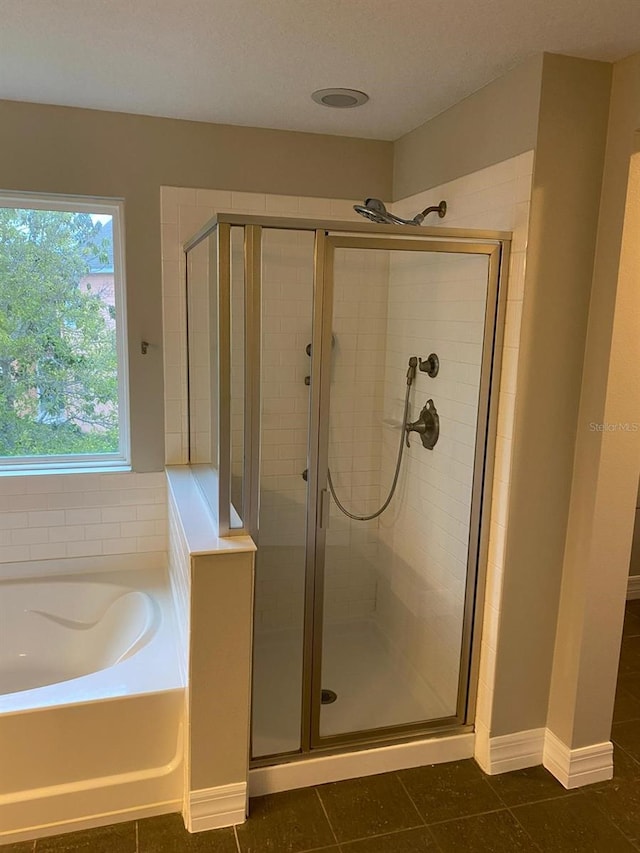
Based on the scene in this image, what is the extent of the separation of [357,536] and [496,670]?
72cm

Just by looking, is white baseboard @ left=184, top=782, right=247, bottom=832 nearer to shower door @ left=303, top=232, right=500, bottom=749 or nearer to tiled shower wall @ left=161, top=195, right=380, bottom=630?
shower door @ left=303, top=232, right=500, bottom=749

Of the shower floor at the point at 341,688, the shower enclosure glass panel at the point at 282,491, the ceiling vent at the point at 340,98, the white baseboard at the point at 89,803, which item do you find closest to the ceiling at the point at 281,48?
the ceiling vent at the point at 340,98

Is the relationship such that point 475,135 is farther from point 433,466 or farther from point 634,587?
point 634,587

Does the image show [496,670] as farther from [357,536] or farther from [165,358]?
[165,358]

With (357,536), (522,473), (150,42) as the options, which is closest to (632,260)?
(522,473)

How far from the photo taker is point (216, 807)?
2.15 meters

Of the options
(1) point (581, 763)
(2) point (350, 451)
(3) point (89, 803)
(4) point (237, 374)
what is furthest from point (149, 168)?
(1) point (581, 763)

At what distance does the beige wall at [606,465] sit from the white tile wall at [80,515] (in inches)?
71.4

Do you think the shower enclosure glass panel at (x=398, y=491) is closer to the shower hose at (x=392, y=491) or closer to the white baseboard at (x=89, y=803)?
the shower hose at (x=392, y=491)

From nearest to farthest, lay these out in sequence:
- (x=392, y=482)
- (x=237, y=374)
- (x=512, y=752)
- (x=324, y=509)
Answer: (x=237, y=374)
(x=324, y=509)
(x=512, y=752)
(x=392, y=482)

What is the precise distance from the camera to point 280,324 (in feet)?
7.24

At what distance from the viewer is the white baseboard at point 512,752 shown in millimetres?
2424

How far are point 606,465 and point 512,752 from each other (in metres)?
1.15

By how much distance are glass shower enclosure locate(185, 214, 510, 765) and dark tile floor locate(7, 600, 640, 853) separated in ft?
0.55
